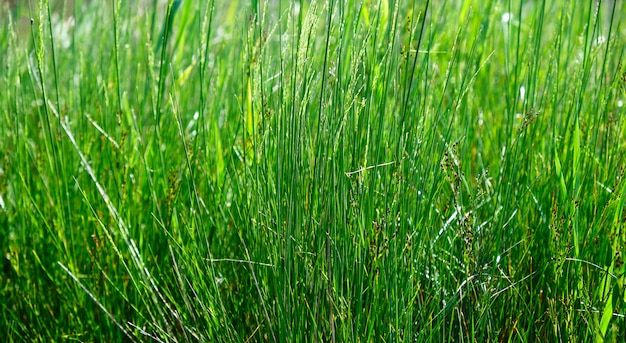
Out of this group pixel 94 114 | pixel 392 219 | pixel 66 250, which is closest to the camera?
pixel 392 219

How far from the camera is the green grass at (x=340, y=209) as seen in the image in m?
1.15

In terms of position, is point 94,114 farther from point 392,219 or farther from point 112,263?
point 392,219

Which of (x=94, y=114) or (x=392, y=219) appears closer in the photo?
(x=392, y=219)

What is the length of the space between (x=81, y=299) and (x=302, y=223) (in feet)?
1.89

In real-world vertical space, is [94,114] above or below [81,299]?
above

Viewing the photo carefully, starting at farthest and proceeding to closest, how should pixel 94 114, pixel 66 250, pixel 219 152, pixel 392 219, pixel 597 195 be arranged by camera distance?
pixel 94 114, pixel 219 152, pixel 66 250, pixel 597 195, pixel 392 219

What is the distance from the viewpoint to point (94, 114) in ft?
6.40

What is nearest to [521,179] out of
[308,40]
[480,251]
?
[480,251]

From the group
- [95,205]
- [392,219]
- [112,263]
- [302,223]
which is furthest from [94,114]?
[392,219]

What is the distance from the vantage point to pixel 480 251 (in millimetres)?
1217

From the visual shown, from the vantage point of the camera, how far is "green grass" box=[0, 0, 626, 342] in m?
1.15

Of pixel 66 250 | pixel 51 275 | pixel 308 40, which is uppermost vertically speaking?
pixel 308 40

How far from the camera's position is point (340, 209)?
3.76 ft

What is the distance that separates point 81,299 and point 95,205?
0.21m
